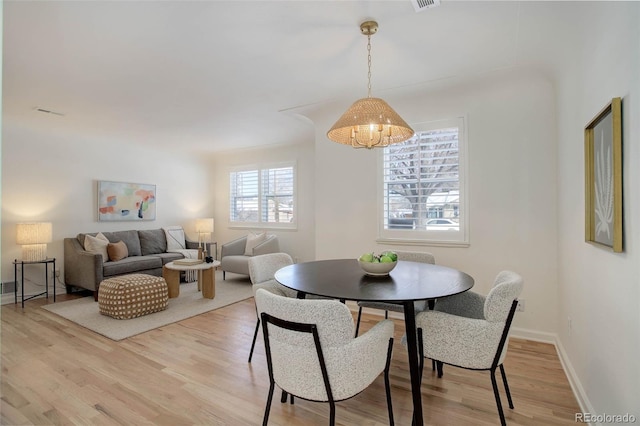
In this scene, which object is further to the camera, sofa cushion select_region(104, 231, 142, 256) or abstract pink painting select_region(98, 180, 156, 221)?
abstract pink painting select_region(98, 180, 156, 221)

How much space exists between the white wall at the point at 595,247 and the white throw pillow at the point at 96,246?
542cm

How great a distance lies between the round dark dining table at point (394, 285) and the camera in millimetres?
1873

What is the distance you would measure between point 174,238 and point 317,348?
209 inches

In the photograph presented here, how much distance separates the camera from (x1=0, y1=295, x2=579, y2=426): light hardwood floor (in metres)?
2.10

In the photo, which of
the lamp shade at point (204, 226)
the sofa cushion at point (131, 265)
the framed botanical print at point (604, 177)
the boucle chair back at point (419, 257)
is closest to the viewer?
the framed botanical print at point (604, 177)

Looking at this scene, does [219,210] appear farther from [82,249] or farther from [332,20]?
[332,20]

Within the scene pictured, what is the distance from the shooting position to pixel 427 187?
12.1 ft

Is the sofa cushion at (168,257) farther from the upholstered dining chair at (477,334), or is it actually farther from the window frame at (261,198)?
the upholstered dining chair at (477,334)

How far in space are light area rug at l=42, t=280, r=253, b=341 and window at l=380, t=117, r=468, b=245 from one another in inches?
93.7

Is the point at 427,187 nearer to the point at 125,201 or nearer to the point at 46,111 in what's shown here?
the point at 46,111

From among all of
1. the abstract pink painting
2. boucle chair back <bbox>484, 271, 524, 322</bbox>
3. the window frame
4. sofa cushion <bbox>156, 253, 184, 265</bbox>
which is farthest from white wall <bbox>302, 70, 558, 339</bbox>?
the abstract pink painting

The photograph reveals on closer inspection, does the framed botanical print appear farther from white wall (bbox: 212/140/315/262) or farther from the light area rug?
white wall (bbox: 212/140/315/262)

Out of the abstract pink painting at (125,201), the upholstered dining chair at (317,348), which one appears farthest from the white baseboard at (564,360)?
the abstract pink painting at (125,201)

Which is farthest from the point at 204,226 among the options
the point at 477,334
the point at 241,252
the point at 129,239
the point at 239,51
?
the point at 477,334
